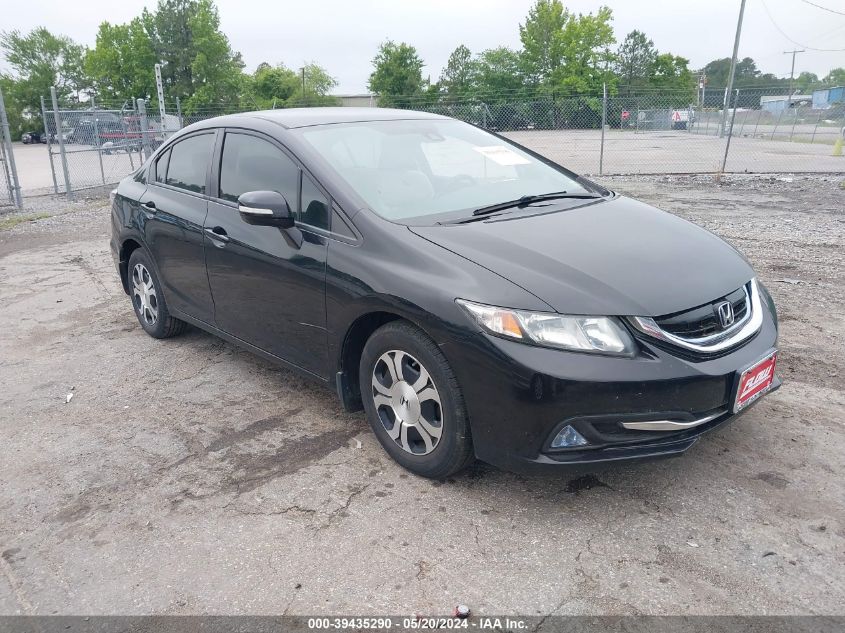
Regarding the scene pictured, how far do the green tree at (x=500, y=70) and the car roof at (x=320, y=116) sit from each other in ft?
157

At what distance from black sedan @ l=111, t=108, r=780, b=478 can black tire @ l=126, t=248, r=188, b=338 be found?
533 millimetres

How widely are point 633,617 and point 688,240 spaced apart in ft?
5.99

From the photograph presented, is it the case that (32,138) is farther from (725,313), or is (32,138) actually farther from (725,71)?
(725,71)

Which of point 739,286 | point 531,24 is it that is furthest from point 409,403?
point 531,24

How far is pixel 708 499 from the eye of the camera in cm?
301

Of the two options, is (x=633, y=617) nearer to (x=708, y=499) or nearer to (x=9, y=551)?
(x=708, y=499)

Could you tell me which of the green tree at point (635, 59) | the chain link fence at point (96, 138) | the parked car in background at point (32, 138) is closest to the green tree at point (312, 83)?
the parked car in background at point (32, 138)

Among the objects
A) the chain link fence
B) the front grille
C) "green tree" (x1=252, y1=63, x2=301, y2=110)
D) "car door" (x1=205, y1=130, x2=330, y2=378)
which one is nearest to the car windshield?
"car door" (x1=205, y1=130, x2=330, y2=378)

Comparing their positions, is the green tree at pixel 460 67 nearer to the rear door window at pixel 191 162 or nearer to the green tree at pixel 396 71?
the green tree at pixel 396 71

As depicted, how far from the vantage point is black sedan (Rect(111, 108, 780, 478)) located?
2705 millimetres

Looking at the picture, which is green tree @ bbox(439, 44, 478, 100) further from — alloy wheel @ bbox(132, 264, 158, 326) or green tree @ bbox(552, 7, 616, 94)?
alloy wheel @ bbox(132, 264, 158, 326)

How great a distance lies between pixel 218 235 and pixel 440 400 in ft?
6.29

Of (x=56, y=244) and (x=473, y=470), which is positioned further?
(x=56, y=244)

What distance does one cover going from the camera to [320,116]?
4.18 metres
